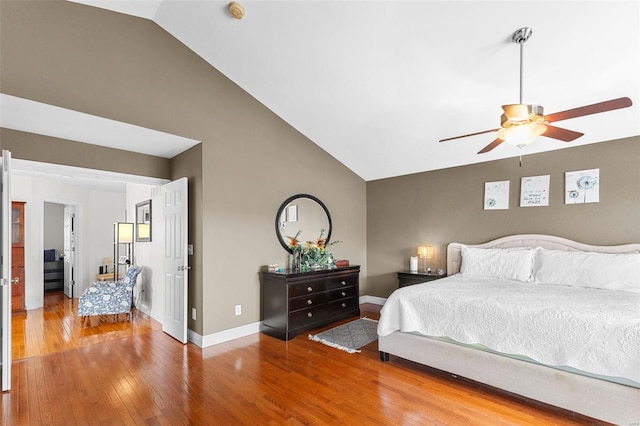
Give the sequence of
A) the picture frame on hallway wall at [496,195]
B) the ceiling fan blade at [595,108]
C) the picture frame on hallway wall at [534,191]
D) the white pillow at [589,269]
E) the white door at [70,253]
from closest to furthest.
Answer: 1. the ceiling fan blade at [595,108]
2. the white pillow at [589,269]
3. the picture frame on hallway wall at [534,191]
4. the picture frame on hallway wall at [496,195]
5. the white door at [70,253]

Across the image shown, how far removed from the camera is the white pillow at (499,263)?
3934 mm

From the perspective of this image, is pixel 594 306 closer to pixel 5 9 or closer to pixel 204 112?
pixel 204 112

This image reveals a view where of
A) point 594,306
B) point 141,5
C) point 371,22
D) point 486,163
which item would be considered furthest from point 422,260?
point 141,5

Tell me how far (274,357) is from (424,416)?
1.69 meters

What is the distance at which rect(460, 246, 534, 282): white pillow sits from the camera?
155 inches

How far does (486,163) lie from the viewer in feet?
15.6

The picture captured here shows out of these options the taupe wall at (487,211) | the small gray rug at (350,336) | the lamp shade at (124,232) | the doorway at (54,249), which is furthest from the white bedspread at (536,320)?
the doorway at (54,249)

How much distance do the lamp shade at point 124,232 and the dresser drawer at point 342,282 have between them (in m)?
3.85

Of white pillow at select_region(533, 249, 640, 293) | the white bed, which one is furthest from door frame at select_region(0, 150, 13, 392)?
white pillow at select_region(533, 249, 640, 293)

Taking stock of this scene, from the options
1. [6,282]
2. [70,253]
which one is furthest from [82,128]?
A: [70,253]

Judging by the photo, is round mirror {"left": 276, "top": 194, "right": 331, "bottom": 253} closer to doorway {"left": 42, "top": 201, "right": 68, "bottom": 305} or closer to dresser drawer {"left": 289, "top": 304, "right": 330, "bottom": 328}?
dresser drawer {"left": 289, "top": 304, "right": 330, "bottom": 328}

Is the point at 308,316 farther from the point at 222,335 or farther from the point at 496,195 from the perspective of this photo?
the point at 496,195

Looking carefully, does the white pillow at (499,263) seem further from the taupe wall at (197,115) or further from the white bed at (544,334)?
the taupe wall at (197,115)

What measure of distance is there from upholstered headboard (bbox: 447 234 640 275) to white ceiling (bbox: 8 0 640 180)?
120cm
